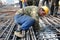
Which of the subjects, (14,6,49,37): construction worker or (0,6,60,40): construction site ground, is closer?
(14,6,49,37): construction worker

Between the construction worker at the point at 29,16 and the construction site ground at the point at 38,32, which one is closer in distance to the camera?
the construction worker at the point at 29,16

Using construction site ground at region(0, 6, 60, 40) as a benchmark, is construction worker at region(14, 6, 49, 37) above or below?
above

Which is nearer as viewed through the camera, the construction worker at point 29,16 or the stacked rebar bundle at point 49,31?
the construction worker at point 29,16

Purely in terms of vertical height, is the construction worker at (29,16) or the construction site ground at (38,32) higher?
the construction worker at (29,16)

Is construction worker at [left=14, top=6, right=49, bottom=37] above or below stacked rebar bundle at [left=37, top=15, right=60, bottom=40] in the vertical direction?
above

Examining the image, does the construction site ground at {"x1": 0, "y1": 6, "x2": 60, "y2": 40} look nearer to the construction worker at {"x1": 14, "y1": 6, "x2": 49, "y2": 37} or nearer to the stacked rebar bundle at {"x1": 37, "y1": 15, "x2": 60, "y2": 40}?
the stacked rebar bundle at {"x1": 37, "y1": 15, "x2": 60, "y2": 40}

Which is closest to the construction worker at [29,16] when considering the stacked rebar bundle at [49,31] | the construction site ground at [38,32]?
the construction site ground at [38,32]

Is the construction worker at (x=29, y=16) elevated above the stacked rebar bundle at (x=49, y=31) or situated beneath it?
elevated above

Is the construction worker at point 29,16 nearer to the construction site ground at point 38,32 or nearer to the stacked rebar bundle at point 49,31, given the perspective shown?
the construction site ground at point 38,32

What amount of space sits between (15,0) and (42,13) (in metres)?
23.3

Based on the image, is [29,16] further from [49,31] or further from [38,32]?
[49,31]

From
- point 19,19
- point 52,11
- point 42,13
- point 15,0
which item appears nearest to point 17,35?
point 19,19

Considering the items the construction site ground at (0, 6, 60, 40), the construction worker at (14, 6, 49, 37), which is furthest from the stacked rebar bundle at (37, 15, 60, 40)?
the construction worker at (14, 6, 49, 37)

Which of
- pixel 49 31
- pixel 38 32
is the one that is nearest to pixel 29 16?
pixel 38 32
